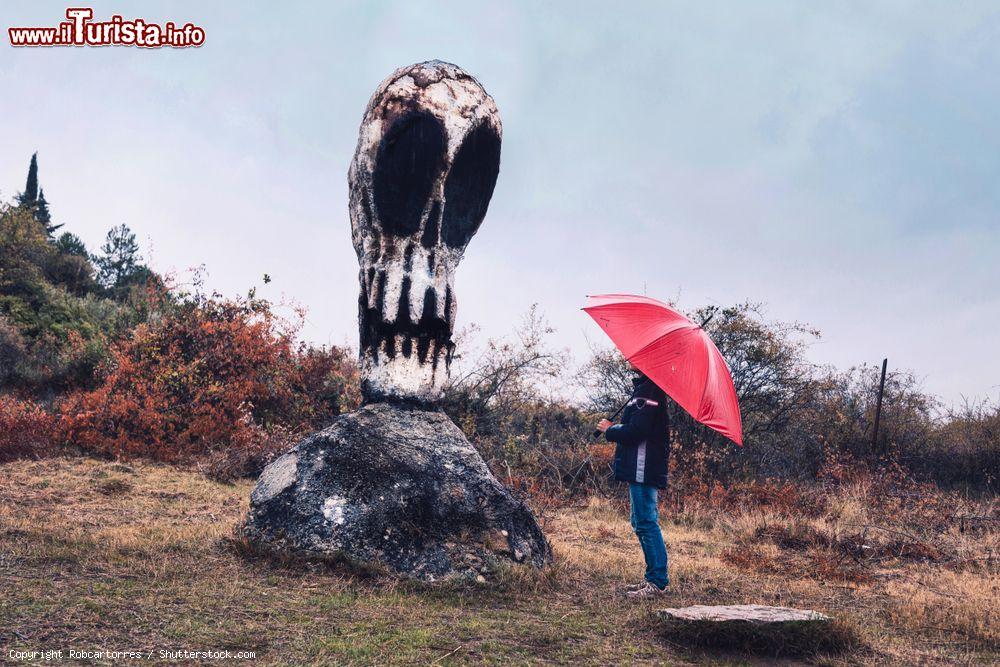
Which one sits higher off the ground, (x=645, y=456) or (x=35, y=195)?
(x=35, y=195)

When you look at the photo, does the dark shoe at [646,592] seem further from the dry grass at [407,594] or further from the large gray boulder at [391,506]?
the large gray boulder at [391,506]

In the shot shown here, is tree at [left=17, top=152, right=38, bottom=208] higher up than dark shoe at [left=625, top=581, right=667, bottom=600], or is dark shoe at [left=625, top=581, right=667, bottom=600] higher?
tree at [left=17, top=152, right=38, bottom=208]

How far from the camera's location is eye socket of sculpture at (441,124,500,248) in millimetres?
5797

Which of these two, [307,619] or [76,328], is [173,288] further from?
[307,619]

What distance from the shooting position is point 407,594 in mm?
4461

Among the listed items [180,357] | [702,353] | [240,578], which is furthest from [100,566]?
[180,357]

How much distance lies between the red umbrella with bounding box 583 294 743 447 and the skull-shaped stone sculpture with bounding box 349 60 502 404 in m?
1.38

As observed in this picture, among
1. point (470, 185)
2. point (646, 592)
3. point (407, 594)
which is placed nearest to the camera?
point (407, 594)

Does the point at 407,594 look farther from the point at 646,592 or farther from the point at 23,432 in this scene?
the point at 23,432

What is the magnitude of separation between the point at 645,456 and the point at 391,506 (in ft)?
5.38

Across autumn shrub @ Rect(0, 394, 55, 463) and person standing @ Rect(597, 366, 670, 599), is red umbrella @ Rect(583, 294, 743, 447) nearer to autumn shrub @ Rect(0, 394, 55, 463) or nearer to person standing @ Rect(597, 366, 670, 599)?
person standing @ Rect(597, 366, 670, 599)

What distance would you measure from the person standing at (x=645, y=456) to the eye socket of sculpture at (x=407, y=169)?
2005 mm

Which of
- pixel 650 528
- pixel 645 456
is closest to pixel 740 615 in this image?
pixel 650 528

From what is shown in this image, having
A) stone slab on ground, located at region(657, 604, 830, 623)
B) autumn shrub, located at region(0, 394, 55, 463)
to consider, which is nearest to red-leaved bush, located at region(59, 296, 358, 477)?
autumn shrub, located at region(0, 394, 55, 463)
